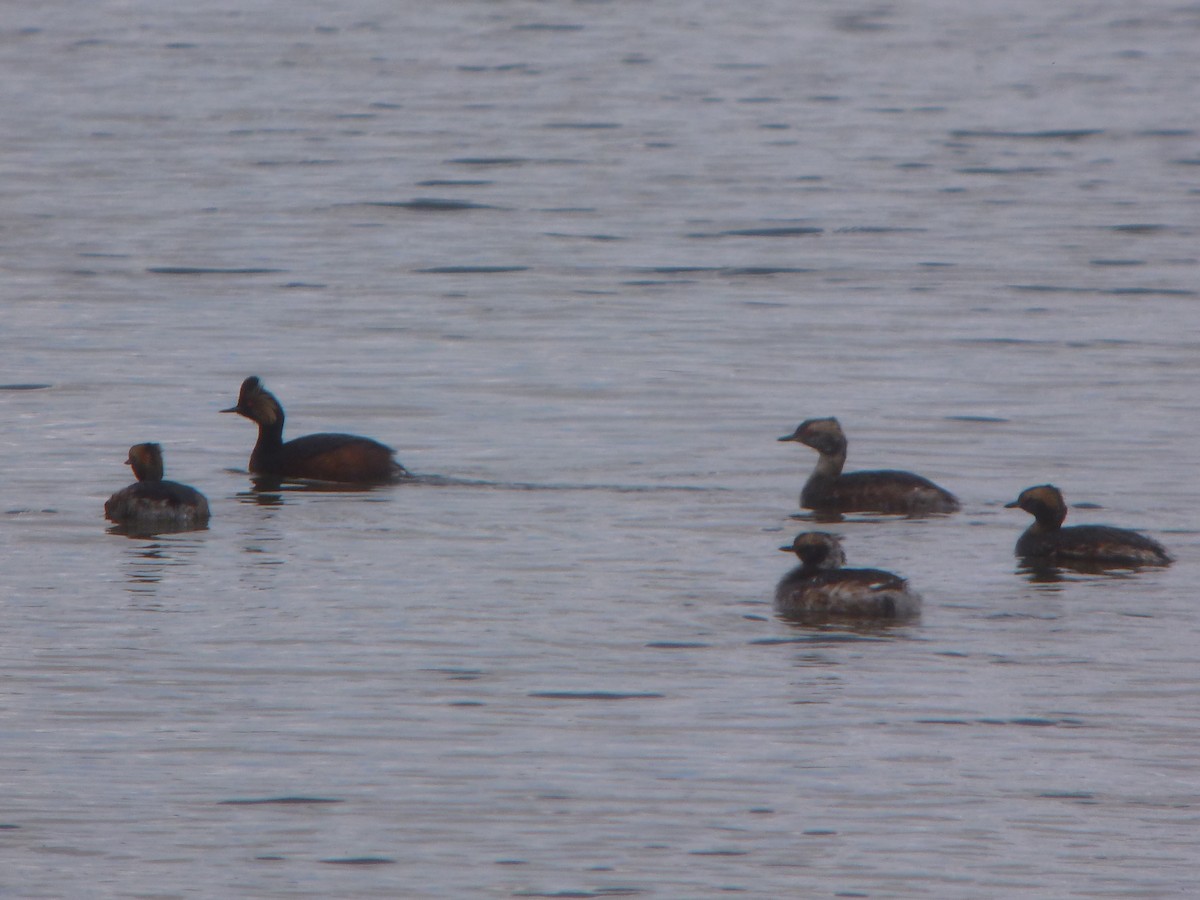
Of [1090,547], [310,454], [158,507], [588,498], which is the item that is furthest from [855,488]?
[158,507]

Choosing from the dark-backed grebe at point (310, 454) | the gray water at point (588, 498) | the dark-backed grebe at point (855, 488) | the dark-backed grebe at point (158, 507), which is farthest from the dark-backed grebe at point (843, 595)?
the dark-backed grebe at point (310, 454)

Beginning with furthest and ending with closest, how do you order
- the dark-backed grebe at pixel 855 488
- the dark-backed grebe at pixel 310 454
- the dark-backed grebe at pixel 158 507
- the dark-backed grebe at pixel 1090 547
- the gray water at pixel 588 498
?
the dark-backed grebe at pixel 310 454 → the dark-backed grebe at pixel 855 488 → the dark-backed grebe at pixel 158 507 → the dark-backed grebe at pixel 1090 547 → the gray water at pixel 588 498

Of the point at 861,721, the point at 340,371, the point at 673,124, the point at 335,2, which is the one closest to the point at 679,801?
the point at 861,721

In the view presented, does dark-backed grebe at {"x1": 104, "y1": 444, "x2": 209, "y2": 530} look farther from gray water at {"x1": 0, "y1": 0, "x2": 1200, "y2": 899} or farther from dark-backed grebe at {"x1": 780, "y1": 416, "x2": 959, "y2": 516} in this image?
dark-backed grebe at {"x1": 780, "y1": 416, "x2": 959, "y2": 516}

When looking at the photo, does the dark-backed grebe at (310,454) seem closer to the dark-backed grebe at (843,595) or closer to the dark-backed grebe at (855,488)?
the dark-backed grebe at (855,488)

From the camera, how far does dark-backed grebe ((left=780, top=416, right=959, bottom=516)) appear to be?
47.7 ft

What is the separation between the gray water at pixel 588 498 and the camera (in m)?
8.72

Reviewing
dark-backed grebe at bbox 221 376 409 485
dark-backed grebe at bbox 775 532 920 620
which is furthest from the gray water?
dark-backed grebe at bbox 221 376 409 485

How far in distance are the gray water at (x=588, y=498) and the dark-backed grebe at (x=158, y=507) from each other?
15 cm

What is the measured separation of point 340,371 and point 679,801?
11.4 metres

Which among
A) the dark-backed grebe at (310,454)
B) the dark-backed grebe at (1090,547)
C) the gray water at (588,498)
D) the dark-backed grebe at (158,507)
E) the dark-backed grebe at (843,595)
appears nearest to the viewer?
the gray water at (588,498)

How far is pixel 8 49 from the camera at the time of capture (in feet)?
155

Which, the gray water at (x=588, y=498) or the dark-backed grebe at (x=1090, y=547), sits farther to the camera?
the dark-backed grebe at (x=1090, y=547)

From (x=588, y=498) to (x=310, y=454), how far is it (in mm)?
1964
